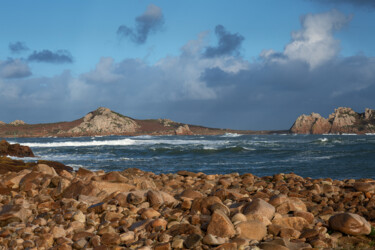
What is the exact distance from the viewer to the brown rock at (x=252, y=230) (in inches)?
195

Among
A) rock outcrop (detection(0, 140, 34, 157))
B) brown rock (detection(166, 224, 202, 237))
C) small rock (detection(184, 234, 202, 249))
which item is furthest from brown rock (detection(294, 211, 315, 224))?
rock outcrop (detection(0, 140, 34, 157))

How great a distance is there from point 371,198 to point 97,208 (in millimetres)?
6529

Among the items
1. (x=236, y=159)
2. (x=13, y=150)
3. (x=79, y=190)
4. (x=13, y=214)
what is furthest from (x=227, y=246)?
(x=13, y=150)

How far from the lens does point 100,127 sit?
148375 mm

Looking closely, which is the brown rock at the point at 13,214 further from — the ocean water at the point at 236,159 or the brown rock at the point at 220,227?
the ocean water at the point at 236,159

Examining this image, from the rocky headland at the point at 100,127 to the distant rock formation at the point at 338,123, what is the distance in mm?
40693

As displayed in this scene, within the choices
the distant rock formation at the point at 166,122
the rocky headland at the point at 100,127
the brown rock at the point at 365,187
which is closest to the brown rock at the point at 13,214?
the brown rock at the point at 365,187

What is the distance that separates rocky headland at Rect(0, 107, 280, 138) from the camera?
449ft

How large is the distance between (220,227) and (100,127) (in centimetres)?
14877

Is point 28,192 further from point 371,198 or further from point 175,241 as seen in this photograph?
point 371,198

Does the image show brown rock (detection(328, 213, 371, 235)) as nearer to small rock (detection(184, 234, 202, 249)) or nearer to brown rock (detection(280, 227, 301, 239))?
brown rock (detection(280, 227, 301, 239))

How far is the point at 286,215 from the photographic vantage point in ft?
19.1

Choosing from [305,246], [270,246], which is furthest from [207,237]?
[305,246]

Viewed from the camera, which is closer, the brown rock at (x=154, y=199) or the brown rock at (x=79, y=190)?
the brown rock at (x=154, y=199)
